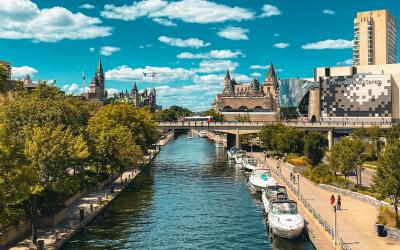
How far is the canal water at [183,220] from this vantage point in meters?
45.6

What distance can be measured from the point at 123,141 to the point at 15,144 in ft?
139

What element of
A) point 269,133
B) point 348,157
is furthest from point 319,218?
point 269,133

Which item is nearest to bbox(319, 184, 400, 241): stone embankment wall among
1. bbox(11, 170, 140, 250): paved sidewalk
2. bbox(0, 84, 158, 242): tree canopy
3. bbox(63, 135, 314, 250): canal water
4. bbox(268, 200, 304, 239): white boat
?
bbox(63, 135, 314, 250): canal water

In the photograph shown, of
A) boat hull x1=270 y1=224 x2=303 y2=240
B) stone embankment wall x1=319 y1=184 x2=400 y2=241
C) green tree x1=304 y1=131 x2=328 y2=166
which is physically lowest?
boat hull x1=270 y1=224 x2=303 y2=240

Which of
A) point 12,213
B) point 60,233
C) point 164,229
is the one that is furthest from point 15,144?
point 164,229

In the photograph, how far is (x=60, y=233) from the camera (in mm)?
45656

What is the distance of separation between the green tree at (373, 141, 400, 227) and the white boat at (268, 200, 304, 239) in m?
8.26

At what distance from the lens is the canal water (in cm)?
4559

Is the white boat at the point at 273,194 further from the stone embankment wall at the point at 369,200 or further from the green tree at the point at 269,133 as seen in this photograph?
the green tree at the point at 269,133

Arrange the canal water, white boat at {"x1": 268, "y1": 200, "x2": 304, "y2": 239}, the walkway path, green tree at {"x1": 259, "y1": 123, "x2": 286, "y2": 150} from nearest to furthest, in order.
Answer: the walkway path < white boat at {"x1": 268, "y1": 200, "x2": 304, "y2": 239} < the canal water < green tree at {"x1": 259, "y1": 123, "x2": 286, "y2": 150}

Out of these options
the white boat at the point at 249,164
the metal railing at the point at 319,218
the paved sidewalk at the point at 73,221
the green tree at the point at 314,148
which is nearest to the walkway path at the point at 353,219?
the metal railing at the point at 319,218

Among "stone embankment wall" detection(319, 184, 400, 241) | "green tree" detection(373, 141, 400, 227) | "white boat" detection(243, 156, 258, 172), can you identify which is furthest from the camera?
"white boat" detection(243, 156, 258, 172)

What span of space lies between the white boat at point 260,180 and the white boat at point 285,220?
2269cm

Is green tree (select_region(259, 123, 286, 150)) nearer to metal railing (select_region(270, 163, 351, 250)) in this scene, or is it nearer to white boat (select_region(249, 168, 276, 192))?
white boat (select_region(249, 168, 276, 192))
